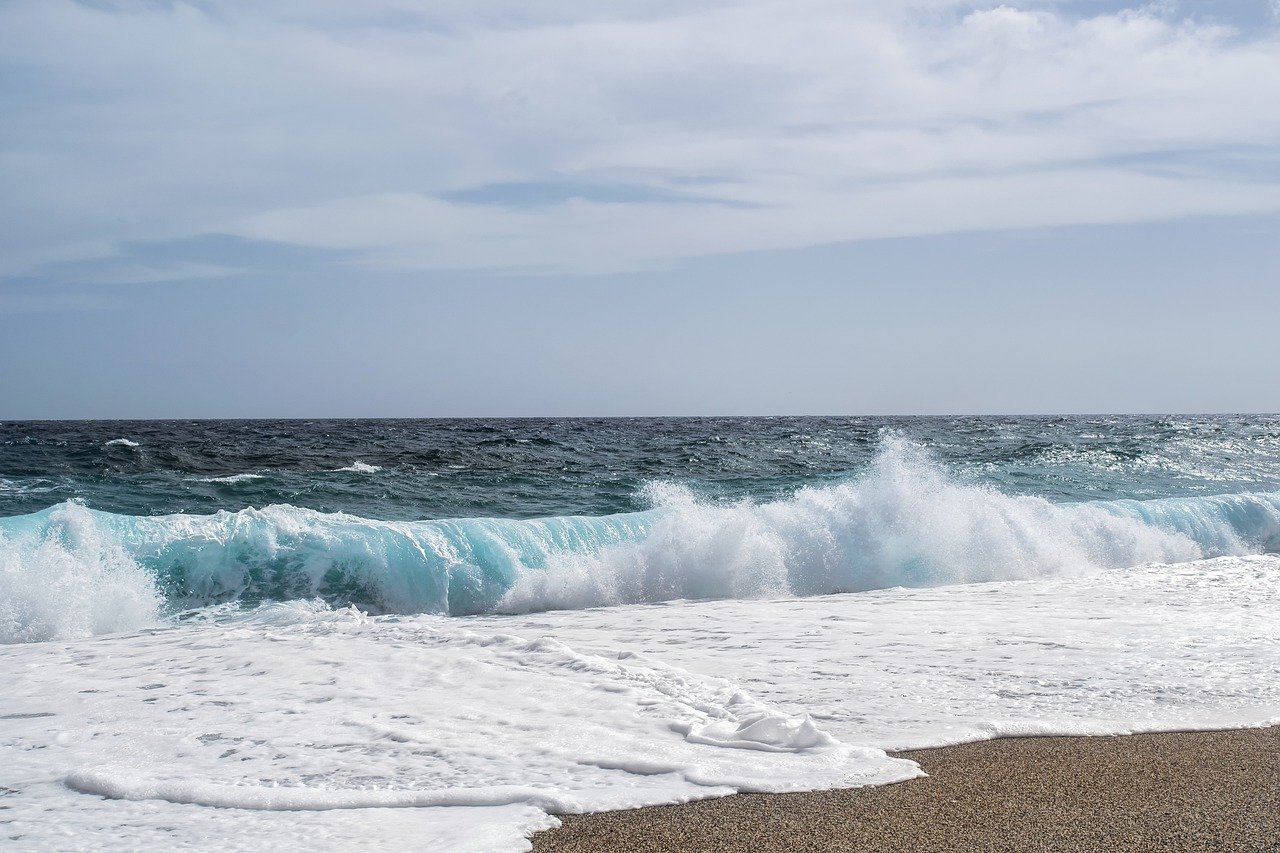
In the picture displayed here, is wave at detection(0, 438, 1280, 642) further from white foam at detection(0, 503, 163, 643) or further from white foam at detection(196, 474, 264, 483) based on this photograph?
white foam at detection(196, 474, 264, 483)

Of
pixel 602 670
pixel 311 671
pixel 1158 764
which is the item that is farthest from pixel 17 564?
pixel 1158 764

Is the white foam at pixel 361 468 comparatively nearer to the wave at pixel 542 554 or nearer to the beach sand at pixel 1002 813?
the wave at pixel 542 554

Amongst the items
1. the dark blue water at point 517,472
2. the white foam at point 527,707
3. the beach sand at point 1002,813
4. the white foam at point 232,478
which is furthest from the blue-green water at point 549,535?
the beach sand at point 1002,813

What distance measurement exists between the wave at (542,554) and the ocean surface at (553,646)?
0.03 metres

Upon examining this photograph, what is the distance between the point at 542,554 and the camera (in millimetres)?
10930

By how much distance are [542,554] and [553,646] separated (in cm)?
463

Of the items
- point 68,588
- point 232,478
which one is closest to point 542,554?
point 68,588

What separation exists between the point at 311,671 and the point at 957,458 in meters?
22.6

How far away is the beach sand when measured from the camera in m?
3.19

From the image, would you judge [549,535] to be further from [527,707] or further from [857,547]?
[527,707]

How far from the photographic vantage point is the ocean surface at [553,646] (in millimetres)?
3836

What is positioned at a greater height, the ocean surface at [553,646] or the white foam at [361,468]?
the white foam at [361,468]

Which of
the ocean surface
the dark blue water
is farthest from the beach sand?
the dark blue water

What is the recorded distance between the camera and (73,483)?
16438 mm
